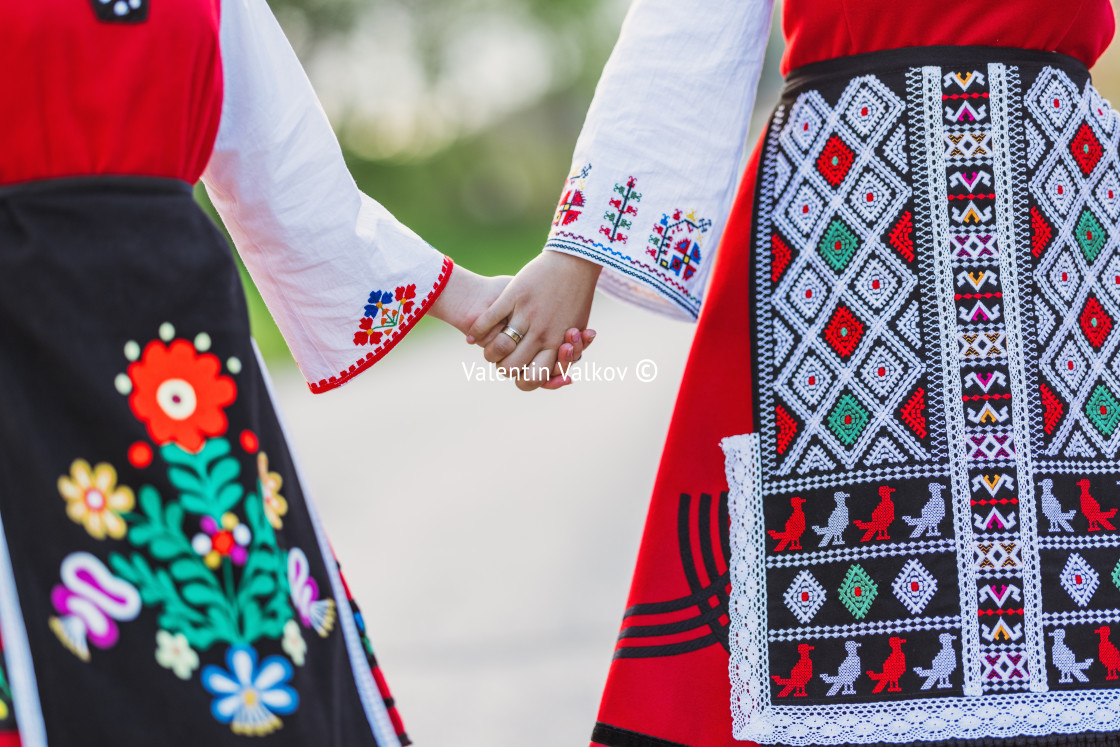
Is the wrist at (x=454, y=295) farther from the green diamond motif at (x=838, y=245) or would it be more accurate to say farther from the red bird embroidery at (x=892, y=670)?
the red bird embroidery at (x=892, y=670)

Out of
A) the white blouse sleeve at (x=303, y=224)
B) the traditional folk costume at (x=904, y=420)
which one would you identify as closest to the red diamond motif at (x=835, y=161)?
the traditional folk costume at (x=904, y=420)

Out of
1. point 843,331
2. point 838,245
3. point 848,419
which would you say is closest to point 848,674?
point 848,419

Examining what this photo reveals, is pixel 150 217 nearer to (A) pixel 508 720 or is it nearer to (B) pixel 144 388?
(B) pixel 144 388

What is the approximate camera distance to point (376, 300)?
4.72 feet

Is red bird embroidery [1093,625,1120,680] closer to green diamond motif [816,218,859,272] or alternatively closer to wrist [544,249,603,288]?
green diamond motif [816,218,859,272]

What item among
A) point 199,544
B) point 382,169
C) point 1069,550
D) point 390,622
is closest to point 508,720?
point 390,622

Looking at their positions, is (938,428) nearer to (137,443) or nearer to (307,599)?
(307,599)

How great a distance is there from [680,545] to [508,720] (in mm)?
1524

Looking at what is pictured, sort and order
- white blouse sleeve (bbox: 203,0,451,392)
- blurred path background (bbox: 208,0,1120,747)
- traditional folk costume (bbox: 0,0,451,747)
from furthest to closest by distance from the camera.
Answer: blurred path background (bbox: 208,0,1120,747) < white blouse sleeve (bbox: 203,0,451,392) < traditional folk costume (bbox: 0,0,451,747)

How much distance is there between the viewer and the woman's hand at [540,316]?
1.60 m

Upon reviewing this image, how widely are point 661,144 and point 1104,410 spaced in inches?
23.9

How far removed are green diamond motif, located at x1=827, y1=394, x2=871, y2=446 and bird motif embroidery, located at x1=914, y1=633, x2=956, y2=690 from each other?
0.24 m

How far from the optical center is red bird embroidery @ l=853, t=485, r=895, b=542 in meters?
1.39

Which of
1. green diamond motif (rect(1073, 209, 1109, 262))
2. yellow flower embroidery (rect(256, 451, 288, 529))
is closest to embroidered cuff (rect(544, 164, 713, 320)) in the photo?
green diamond motif (rect(1073, 209, 1109, 262))
